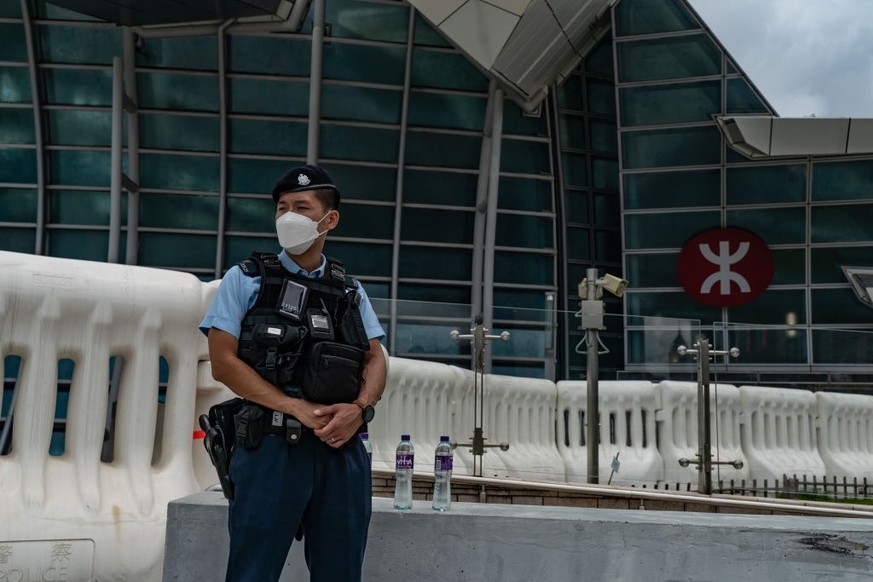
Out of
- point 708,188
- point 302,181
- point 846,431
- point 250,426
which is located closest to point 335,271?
point 302,181

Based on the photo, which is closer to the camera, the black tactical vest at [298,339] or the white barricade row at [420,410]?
the black tactical vest at [298,339]

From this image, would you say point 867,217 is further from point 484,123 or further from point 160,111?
point 160,111

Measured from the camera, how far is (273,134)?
81.9 feet

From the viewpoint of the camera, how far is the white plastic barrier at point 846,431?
9.87 meters

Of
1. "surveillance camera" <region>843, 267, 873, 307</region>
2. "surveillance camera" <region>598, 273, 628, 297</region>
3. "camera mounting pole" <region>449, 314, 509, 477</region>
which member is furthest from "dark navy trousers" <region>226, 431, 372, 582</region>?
"surveillance camera" <region>843, 267, 873, 307</region>

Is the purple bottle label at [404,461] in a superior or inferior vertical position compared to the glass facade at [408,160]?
inferior

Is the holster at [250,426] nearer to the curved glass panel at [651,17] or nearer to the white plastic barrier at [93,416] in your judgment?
→ the white plastic barrier at [93,416]

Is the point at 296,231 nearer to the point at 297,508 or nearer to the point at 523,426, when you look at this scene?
the point at 297,508

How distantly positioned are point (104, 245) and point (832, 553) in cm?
2370

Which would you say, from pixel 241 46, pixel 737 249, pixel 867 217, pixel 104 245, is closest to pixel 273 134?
pixel 241 46

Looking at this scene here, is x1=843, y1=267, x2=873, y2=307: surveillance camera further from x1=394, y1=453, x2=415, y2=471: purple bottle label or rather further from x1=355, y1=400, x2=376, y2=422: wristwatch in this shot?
x1=355, y1=400, x2=376, y2=422: wristwatch

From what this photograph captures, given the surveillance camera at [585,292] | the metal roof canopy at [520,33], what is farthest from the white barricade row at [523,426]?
the metal roof canopy at [520,33]

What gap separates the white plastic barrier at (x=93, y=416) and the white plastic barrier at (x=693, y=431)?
593 cm

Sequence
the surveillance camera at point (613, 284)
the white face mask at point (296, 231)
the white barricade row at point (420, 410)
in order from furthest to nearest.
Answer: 1. the surveillance camera at point (613, 284)
2. the white barricade row at point (420, 410)
3. the white face mask at point (296, 231)
